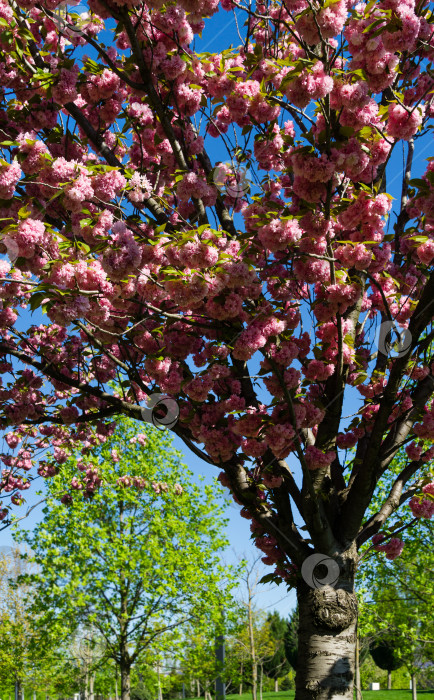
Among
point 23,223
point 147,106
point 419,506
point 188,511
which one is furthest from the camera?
point 188,511

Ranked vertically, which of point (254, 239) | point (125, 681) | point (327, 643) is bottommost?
point (125, 681)

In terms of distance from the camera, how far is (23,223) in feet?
10.4

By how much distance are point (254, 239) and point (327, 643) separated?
9.37ft

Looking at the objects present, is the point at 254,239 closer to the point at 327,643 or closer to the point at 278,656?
the point at 327,643

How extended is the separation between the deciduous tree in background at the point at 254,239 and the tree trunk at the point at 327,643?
0.01 m

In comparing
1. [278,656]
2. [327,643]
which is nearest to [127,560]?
[327,643]

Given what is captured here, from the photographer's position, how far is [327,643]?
380 centimetres

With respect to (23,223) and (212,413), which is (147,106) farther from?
(212,413)

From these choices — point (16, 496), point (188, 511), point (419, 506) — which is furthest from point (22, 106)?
point (188, 511)

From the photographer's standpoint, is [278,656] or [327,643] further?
[278,656]

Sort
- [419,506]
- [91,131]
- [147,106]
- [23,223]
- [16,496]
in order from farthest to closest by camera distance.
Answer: [16,496]
[419,506]
[147,106]
[91,131]
[23,223]

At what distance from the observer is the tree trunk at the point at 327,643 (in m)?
3.70

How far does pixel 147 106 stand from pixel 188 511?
13575 mm

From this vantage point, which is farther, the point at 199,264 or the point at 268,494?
the point at 268,494
